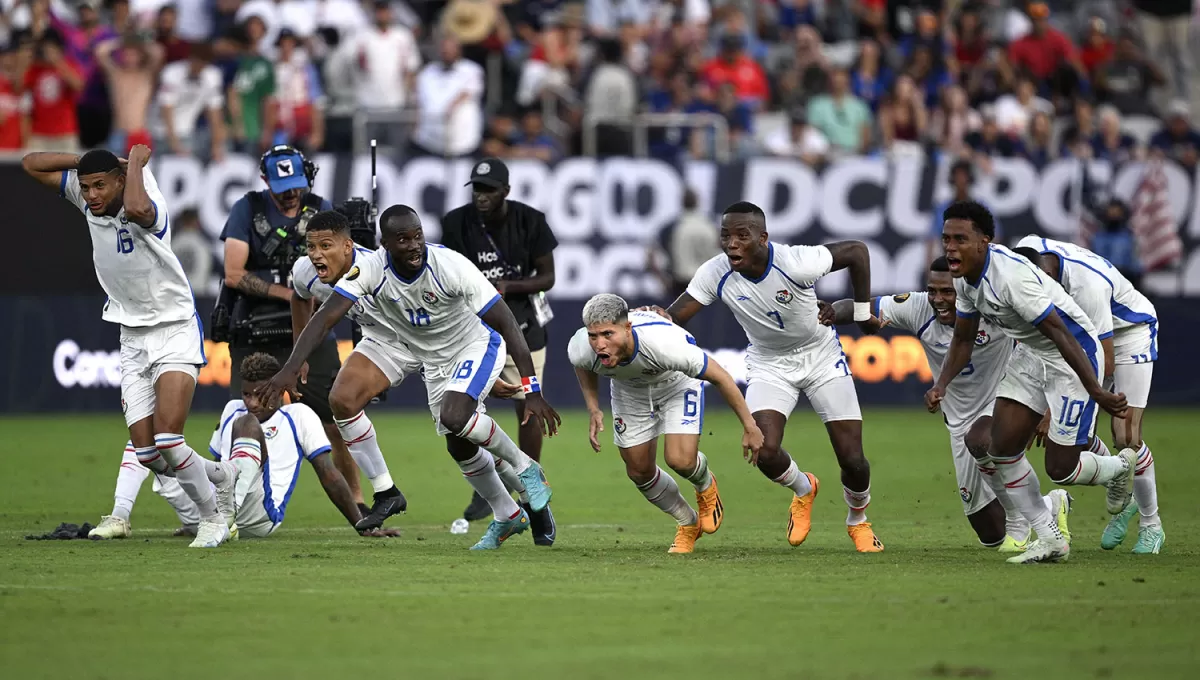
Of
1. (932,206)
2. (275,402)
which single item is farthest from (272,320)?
(932,206)

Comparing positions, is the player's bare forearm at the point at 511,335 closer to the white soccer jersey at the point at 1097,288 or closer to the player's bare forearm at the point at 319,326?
the player's bare forearm at the point at 319,326

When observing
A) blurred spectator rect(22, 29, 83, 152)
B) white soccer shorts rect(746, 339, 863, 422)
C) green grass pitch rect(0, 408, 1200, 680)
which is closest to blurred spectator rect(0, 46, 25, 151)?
blurred spectator rect(22, 29, 83, 152)

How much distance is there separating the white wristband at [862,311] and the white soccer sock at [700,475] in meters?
1.48

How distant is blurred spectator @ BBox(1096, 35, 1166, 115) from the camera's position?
29.8m

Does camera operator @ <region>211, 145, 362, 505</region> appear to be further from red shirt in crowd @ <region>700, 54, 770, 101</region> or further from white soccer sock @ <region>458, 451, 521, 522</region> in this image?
red shirt in crowd @ <region>700, 54, 770, 101</region>

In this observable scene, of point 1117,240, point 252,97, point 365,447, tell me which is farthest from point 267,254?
point 1117,240

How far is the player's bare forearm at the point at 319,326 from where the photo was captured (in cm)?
1159

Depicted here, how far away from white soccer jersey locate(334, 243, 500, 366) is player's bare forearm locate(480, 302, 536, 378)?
0.06 m

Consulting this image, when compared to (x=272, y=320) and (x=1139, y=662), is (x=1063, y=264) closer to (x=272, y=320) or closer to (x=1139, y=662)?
(x=1139, y=662)

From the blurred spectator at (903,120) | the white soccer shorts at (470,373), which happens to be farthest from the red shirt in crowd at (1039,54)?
the white soccer shorts at (470,373)

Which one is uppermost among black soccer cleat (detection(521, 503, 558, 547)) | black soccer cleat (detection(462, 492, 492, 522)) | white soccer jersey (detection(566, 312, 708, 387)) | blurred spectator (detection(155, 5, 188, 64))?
blurred spectator (detection(155, 5, 188, 64))

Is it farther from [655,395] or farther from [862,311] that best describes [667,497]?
[862,311]

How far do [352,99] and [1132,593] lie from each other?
60.2 ft

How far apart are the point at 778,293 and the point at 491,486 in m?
2.42
